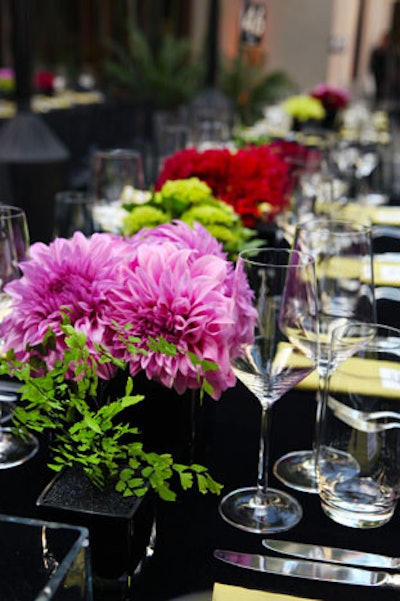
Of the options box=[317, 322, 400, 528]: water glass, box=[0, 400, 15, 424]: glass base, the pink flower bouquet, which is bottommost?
box=[0, 400, 15, 424]: glass base

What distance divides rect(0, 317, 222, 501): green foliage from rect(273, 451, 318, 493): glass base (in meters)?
0.20

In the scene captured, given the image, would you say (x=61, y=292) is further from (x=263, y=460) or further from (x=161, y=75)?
(x=161, y=75)

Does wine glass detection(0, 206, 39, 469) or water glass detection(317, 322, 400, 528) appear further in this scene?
wine glass detection(0, 206, 39, 469)

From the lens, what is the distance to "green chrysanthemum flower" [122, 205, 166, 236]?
4.30 ft

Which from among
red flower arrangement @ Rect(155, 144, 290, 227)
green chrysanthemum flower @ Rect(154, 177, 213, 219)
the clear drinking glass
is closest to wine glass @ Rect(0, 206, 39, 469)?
green chrysanthemum flower @ Rect(154, 177, 213, 219)

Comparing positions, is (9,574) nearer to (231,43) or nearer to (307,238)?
(307,238)

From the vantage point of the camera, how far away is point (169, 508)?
3.03 ft

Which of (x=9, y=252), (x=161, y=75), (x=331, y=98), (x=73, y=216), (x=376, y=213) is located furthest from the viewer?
(x=161, y=75)

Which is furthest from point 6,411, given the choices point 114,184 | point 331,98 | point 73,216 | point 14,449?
point 331,98

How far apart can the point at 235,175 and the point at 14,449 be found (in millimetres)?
930

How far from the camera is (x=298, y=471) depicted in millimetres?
1021

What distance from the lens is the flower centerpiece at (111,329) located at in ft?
2.69

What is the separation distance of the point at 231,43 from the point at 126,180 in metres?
12.0

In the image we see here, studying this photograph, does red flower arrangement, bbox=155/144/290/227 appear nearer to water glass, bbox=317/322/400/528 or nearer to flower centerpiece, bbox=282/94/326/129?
water glass, bbox=317/322/400/528
